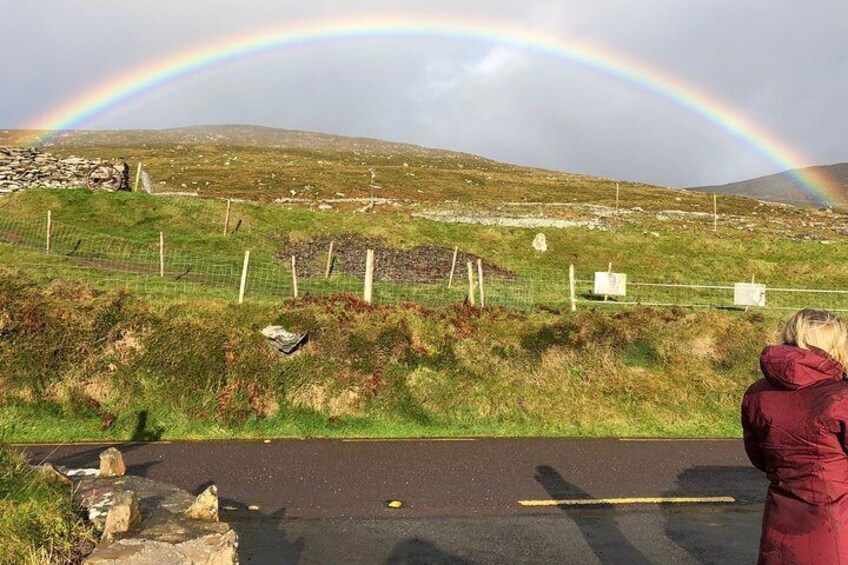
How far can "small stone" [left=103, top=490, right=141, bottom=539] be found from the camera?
5.86 m

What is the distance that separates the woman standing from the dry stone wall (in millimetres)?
41876

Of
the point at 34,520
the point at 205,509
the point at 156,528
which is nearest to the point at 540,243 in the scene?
the point at 205,509

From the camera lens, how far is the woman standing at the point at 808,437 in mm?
4297

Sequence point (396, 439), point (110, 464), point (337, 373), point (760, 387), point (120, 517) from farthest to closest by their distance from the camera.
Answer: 1. point (337, 373)
2. point (396, 439)
3. point (110, 464)
4. point (120, 517)
5. point (760, 387)

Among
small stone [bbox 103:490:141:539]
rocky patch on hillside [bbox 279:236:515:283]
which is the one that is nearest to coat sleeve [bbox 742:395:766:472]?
small stone [bbox 103:490:141:539]

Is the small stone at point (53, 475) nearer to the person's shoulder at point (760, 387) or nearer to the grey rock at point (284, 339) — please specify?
the person's shoulder at point (760, 387)

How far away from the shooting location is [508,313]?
19922 millimetres

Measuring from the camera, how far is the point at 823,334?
4422 millimetres

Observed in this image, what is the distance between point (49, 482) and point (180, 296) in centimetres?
1251

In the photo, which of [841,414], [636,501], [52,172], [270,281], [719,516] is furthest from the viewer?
[52,172]

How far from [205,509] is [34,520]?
1547 mm

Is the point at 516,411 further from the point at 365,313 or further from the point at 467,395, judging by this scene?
the point at 365,313

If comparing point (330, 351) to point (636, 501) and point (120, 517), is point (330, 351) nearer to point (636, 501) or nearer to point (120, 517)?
point (636, 501)

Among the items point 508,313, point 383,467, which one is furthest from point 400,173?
point 383,467
